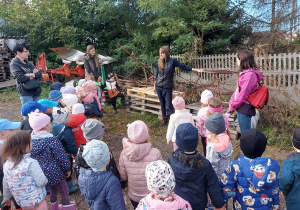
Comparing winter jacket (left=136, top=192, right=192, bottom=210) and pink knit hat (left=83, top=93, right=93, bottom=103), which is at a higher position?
pink knit hat (left=83, top=93, right=93, bottom=103)

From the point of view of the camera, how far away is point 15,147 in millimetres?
2242

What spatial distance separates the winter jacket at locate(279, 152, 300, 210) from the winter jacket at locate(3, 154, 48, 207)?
230 cm

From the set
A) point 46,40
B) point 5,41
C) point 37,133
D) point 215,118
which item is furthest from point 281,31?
point 5,41

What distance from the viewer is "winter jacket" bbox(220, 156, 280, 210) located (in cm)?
196

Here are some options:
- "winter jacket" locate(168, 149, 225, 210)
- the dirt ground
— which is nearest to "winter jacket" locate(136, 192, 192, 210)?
"winter jacket" locate(168, 149, 225, 210)

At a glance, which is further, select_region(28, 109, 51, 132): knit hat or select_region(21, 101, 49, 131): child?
select_region(21, 101, 49, 131): child

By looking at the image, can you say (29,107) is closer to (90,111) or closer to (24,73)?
(90,111)

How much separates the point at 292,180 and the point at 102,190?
5.46ft

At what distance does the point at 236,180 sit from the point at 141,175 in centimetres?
93

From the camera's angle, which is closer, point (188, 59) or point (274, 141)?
point (274, 141)

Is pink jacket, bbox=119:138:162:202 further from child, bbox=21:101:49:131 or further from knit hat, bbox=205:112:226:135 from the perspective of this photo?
child, bbox=21:101:49:131

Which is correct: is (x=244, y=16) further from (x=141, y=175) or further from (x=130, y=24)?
(x=141, y=175)

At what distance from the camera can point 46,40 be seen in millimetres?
11648

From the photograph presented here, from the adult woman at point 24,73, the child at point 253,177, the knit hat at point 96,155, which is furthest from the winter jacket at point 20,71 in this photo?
Result: the child at point 253,177
